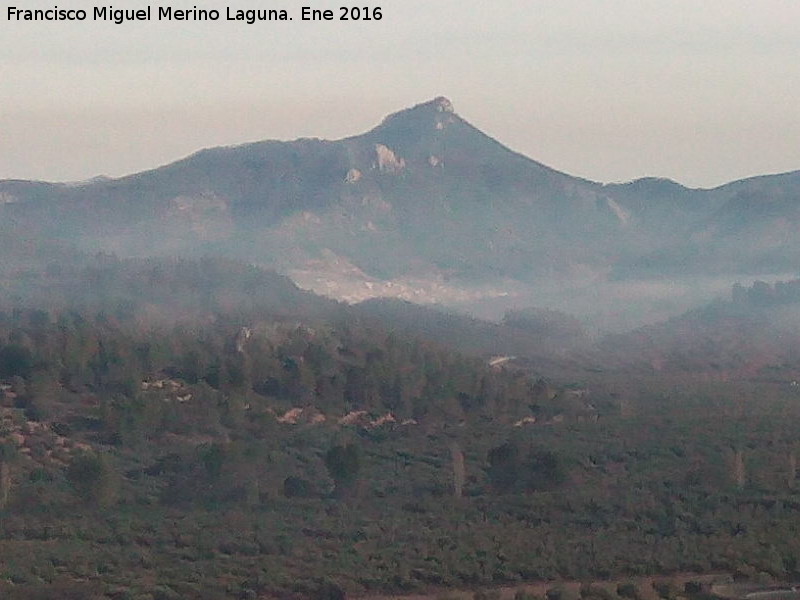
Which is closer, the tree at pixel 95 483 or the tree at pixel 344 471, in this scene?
the tree at pixel 95 483

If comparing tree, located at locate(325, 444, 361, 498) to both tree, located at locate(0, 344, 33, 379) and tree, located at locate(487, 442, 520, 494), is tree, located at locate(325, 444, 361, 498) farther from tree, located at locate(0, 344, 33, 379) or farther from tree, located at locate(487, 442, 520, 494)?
tree, located at locate(0, 344, 33, 379)

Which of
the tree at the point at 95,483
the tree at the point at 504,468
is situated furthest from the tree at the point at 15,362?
the tree at the point at 504,468

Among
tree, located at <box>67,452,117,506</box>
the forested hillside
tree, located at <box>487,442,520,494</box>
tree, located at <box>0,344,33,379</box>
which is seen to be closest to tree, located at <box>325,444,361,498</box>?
the forested hillside

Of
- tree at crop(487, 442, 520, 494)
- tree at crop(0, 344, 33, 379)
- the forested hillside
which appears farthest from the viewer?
tree at crop(0, 344, 33, 379)

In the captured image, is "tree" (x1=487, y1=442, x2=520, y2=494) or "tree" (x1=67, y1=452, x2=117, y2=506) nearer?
"tree" (x1=67, y1=452, x2=117, y2=506)

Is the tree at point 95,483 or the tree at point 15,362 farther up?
the tree at point 15,362

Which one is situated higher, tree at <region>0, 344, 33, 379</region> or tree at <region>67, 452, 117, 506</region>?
tree at <region>0, 344, 33, 379</region>

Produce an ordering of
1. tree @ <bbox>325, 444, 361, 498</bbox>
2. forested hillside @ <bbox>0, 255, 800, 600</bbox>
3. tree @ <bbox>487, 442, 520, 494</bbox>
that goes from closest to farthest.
Result: forested hillside @ <bbox>0, 255, 800, 600</bbox>
tree @ <bbox>325, 444, 361, 498</bbox>
tree @ <bbox>487, 442, 520, 494</bbox>

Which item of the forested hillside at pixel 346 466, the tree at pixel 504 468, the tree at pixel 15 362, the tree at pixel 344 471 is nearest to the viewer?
the forested hillside at pixel 346 466

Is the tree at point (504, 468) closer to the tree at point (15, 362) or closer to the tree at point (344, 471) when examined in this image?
the tree at point (344, 471)

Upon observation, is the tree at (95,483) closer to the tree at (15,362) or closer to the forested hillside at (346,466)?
the forested hillside at (346,466)

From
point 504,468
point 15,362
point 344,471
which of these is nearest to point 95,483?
point 344,471

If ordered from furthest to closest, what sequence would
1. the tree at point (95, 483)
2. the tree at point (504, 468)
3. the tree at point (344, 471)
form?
the tree at point (504, 468) → the tree at point (344, 471) → the tree at point (95, 483)
